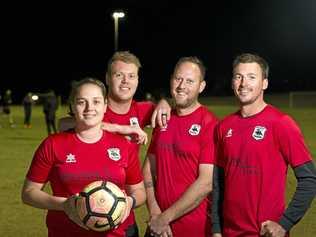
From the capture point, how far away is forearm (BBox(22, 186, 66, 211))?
379cm

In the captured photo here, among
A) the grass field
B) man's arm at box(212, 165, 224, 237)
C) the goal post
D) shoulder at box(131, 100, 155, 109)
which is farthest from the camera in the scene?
the goal post

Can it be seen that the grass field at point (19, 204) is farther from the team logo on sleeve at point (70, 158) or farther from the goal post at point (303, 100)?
the goal post at point (303, 100)

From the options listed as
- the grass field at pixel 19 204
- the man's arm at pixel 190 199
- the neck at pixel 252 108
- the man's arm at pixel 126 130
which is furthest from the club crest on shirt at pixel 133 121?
the grass field at pixel 19 204

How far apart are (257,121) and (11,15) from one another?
221ft

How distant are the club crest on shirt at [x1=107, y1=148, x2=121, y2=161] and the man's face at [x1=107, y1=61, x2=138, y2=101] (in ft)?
3.18

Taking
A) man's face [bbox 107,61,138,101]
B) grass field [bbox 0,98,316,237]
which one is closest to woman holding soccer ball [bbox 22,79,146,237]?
man's face [bbox 107,61,138,101]

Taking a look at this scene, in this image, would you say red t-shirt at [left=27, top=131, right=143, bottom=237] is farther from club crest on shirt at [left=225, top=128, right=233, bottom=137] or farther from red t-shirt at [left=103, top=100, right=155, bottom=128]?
red t-shirt at [left=103, top=100, right=155, bottom=128]

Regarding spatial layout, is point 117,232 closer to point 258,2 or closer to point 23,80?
point 23,80

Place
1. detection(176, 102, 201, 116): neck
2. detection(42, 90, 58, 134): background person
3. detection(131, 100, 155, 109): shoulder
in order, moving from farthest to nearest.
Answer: detection(42, 90, 58, 134): background person, detection(131, 100, 155, 109): shoulder, detection(176, 102, 201, 116): neck

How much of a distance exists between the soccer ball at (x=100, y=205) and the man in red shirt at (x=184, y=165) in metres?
0.92

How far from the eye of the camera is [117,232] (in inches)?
163

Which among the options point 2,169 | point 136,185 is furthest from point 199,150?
point 2,169

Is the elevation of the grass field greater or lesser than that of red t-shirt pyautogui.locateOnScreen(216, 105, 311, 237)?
lesser

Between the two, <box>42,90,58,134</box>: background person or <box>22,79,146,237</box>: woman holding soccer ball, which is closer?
<box>22,79,146,237</box>: woman holding soccer ball
